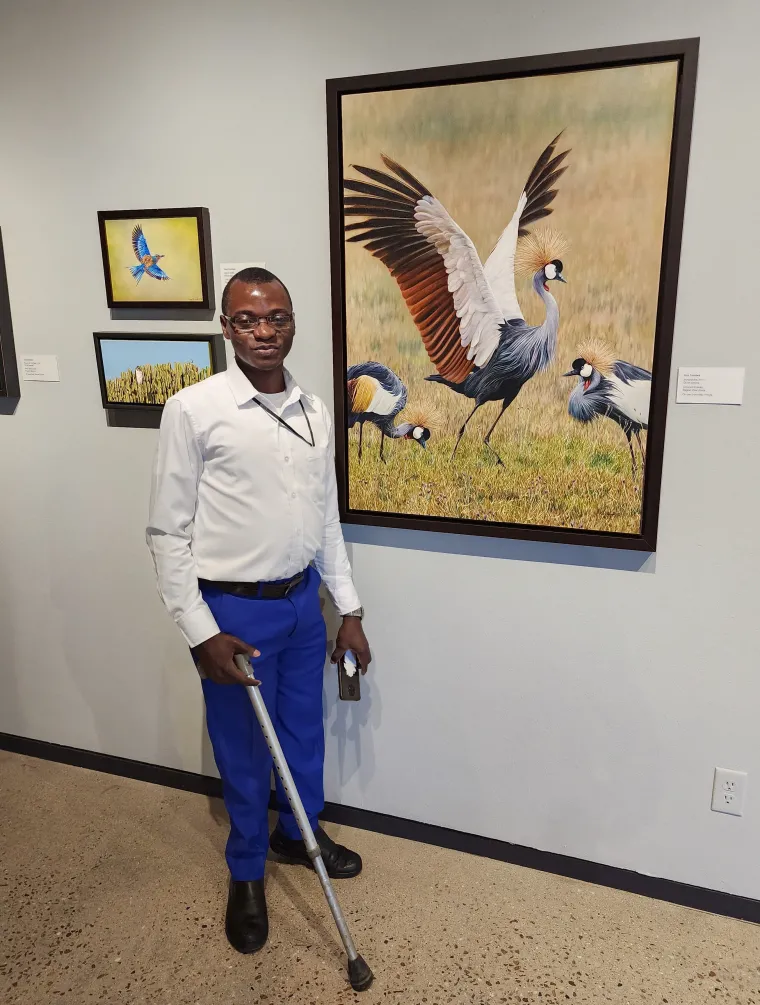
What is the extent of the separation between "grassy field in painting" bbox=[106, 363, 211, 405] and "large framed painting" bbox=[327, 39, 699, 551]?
43 centimetres

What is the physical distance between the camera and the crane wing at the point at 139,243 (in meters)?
1.87

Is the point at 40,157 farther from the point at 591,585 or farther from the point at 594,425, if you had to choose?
the point at 591,585

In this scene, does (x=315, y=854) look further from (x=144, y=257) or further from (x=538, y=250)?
(x=144, y=257)

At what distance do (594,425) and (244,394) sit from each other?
2.61 feet

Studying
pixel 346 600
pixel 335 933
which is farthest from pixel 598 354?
pixel 335 933

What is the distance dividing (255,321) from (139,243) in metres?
0.59

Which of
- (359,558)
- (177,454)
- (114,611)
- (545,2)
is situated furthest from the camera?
(114,611)

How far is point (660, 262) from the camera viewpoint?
1.48 meters

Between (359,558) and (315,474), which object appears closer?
(315,474)

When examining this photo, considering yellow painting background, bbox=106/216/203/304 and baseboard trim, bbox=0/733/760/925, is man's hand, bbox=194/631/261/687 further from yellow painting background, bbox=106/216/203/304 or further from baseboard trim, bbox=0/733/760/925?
yellow painting background, bbox=106/216/203/304

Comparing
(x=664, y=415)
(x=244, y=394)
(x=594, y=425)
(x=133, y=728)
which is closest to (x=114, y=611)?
(x=133, y=728)

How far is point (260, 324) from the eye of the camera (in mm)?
1530

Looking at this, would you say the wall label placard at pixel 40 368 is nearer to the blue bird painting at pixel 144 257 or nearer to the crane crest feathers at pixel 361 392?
the blue bird painting at pixel 144 257

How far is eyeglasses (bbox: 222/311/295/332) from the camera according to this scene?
153 cm
